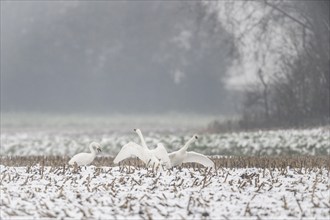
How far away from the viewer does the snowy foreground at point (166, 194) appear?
11.2 m

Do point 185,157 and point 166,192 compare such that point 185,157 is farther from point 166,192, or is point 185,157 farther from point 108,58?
point 108,58

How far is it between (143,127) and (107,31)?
11792 mm

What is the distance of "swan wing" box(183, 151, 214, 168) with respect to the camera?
50.1 feet

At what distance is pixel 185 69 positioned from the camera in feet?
152

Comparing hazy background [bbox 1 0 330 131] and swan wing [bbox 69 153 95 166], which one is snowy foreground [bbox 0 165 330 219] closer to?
swan wing [bbox 69 153 95 166]

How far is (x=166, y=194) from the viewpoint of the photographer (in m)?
12.2

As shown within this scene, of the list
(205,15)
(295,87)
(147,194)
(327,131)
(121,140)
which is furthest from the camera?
(205,15)

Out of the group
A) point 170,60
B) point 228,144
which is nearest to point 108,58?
point 170,60

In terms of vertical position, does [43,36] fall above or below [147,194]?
above

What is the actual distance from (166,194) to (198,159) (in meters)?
3.27

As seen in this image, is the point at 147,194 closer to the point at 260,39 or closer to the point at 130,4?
the point at 260,39

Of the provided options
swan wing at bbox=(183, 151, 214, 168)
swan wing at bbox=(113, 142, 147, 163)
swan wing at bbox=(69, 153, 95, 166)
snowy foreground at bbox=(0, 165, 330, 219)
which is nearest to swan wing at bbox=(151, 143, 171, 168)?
snowy foreground at bbox=(0, 165, 330, 219)

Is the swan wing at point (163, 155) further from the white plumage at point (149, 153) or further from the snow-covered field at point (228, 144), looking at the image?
the snow-covered field at point (228, 144)

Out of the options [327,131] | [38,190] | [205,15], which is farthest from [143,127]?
[38,190]
